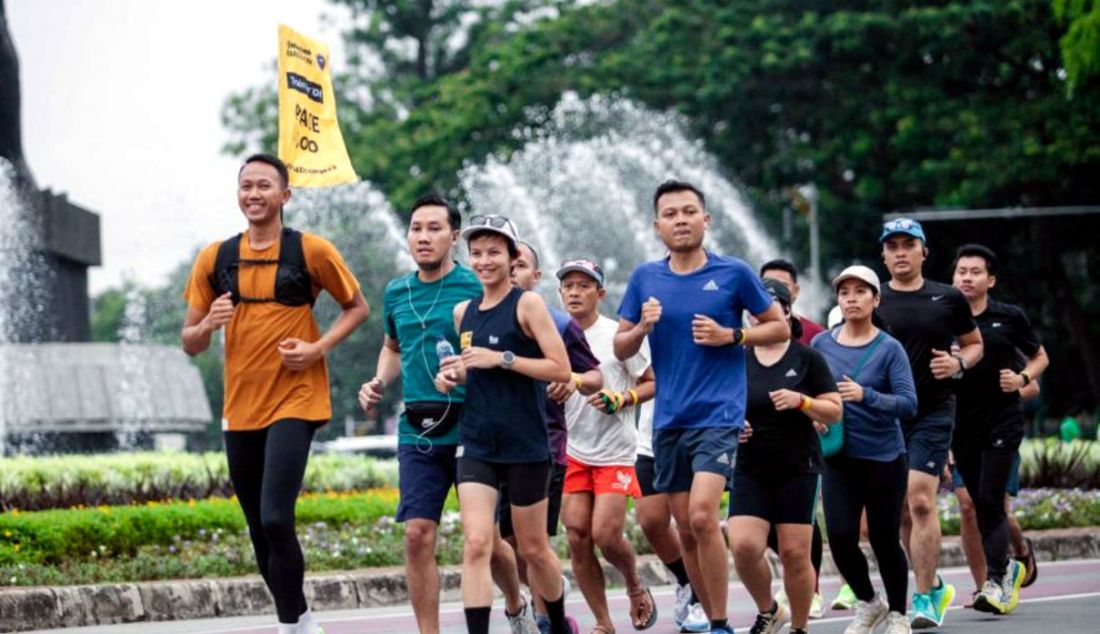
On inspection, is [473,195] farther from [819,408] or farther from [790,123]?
[819,408]

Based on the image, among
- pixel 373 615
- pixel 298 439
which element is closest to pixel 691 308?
pixel 298 439

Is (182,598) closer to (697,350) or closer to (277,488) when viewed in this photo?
(277,488)

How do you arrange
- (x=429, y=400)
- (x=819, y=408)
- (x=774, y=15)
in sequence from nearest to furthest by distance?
(x=429, y=400) < (x=819, y=408) < (x=774, y=15)

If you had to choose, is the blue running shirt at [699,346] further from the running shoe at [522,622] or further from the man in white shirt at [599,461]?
the man in white shirt at [599,461]

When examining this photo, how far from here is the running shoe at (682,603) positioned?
11.9 metres

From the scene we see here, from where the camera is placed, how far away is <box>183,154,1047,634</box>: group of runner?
29.9 ft

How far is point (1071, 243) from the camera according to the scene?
46531mm

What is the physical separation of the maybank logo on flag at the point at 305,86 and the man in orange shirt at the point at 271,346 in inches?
101

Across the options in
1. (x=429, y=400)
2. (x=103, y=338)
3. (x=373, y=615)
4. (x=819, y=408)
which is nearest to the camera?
(x=429, y=400)

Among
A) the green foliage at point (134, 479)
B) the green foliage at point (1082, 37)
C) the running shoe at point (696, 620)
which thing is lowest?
the running shoe at point (696, 620)

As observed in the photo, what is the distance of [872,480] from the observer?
10781mm

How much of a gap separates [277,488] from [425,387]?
2.36 ft

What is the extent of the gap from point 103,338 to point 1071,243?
74.3m

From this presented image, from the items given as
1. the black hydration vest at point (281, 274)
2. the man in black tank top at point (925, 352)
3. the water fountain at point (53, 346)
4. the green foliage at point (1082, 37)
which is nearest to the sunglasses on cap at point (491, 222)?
the black hydration vest at point (281, 274)
